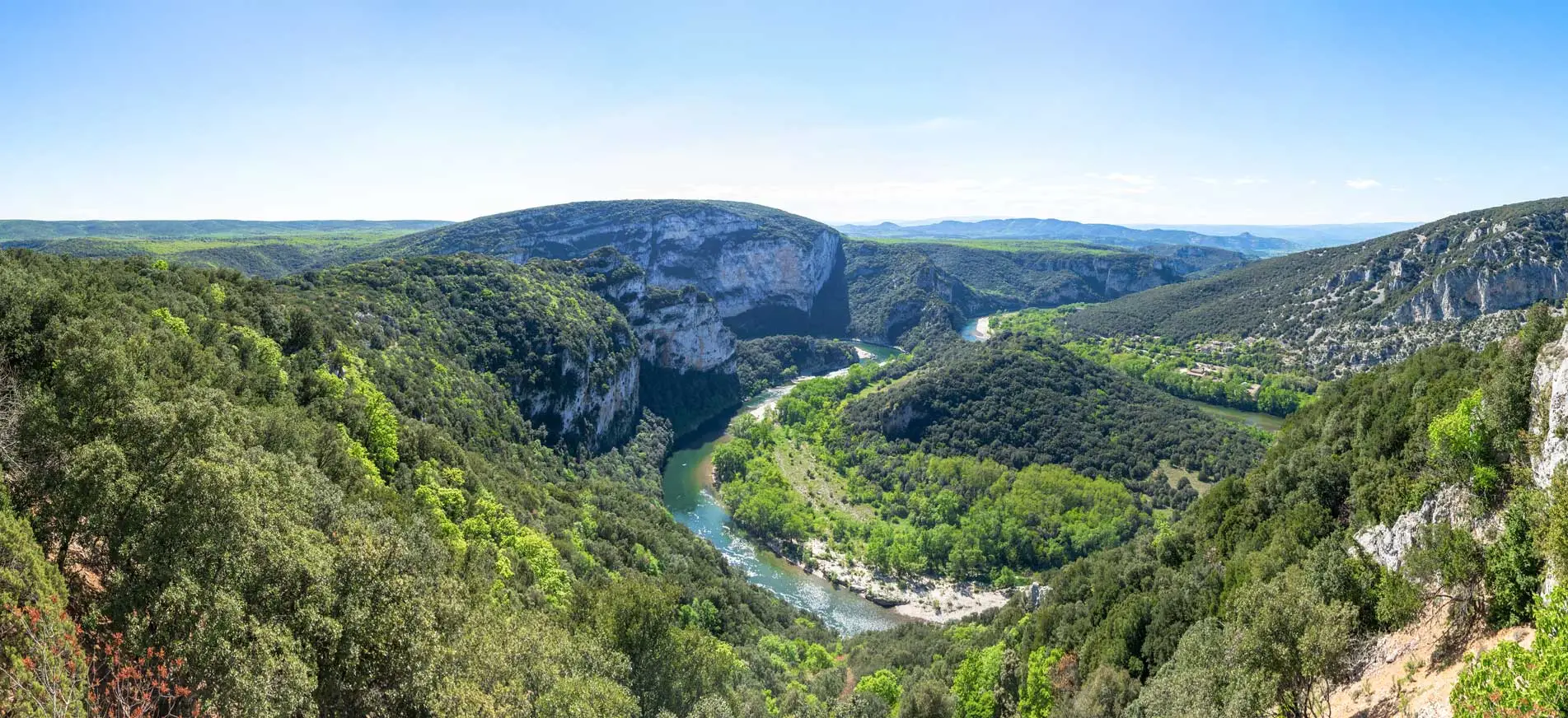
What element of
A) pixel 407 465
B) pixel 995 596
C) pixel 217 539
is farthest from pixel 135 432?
pixel 995 596

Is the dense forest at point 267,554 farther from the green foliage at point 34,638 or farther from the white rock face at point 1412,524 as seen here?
the white rock face at point 1412,524

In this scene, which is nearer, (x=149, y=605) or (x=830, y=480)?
(x=149, y=605)

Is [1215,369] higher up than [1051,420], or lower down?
higher up

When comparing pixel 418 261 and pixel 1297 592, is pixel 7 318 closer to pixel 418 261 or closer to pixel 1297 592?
pixel 1297 592

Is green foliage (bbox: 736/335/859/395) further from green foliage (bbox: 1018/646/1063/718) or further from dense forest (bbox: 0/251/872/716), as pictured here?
green foliage (bbox: 1018/646/1063/718)

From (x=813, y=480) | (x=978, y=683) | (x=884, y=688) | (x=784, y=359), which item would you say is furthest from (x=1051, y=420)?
(x=784, y=359)

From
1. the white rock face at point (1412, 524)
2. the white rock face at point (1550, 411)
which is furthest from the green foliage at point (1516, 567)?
the white rock face at point (1412, 524)

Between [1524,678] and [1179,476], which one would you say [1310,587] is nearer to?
[1524,678]
